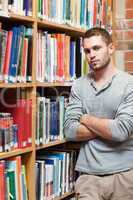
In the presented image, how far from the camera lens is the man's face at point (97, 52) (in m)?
2.29

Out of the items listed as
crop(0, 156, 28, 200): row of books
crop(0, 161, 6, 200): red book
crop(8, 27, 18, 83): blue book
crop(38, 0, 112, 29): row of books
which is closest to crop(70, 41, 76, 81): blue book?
crop(38, 0, 112, 29): row of books

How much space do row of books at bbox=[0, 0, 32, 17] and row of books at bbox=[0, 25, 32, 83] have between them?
8cm

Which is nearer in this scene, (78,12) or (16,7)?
(16,7)

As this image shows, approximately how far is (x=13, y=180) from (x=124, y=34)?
1.67 m

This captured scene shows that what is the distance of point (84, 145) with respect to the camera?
238 centimetres

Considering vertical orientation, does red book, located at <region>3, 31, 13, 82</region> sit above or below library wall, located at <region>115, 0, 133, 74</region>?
below

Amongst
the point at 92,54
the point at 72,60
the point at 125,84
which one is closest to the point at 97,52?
the point at 92,54

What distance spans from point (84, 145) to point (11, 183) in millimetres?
512

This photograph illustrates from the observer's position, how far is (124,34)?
10.6 ft

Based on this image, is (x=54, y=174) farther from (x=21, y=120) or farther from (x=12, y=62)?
(x=12, y=62)

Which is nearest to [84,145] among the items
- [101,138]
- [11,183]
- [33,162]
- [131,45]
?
[101,138]

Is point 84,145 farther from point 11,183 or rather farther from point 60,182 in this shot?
point 11,183

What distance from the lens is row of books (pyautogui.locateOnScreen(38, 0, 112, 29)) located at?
7.73ft

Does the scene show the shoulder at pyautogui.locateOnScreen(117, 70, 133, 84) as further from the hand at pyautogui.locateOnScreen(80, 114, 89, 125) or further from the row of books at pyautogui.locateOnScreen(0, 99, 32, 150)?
the row of books at pyautogui.locateOnScreen(0, 99, 32, 150)
